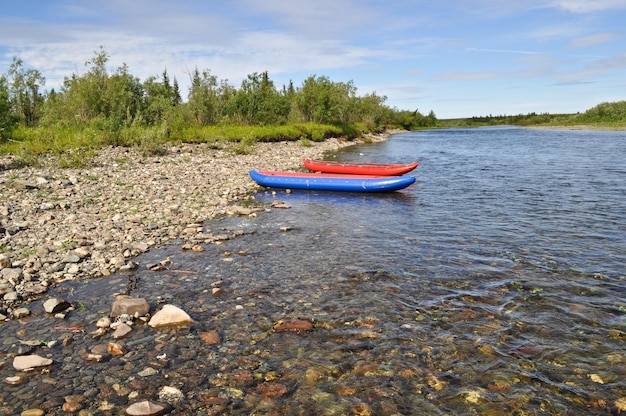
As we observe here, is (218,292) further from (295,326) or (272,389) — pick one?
(272,389)

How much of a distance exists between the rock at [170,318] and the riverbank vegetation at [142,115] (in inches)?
714

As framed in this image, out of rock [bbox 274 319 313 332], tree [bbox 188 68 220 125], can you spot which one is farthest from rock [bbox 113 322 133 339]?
tree [bbox 188 68 220 125]

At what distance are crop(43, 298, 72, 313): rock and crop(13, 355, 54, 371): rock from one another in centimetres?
161

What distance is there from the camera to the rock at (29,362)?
6.16m

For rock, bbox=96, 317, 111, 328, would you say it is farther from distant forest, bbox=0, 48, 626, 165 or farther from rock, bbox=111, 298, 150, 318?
distant forest, bbox=0, 48, 626, 165

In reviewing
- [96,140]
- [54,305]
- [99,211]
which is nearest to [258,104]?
[96,140]

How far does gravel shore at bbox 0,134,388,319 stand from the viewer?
384 inches

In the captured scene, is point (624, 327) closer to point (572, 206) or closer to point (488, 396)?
point (488, 396)

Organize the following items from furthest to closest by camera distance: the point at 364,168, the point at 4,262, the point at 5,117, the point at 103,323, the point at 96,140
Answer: the point at 96,140 → the point at 364,168 → the point at 5,117 → the point at 4,262 → the point at 103,323

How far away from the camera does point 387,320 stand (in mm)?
7863

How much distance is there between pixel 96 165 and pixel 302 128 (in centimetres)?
3503

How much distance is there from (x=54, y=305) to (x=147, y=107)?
3596cm

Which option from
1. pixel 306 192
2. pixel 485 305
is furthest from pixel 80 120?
pixel 485 305

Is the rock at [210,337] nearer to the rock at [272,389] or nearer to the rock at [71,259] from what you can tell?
the rock at [272,389]
